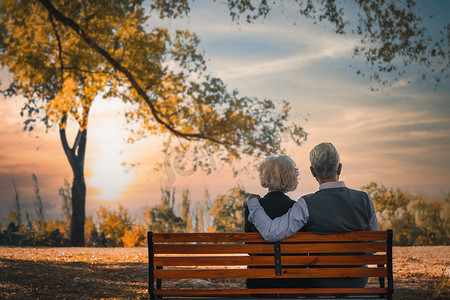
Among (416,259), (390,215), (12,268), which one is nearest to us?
(12,268)

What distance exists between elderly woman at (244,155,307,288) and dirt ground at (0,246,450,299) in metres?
3.59

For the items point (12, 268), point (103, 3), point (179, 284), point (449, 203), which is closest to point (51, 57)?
point (103, 3)

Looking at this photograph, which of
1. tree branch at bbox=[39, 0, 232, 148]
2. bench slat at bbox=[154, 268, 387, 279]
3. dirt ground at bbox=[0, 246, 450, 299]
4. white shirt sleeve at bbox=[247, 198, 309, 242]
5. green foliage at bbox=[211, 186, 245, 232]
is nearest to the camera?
white shirt sleeve at bbox=[247, 198, 309, 242]

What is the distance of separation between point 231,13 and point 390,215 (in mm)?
7335

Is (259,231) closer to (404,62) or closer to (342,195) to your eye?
(342,195)

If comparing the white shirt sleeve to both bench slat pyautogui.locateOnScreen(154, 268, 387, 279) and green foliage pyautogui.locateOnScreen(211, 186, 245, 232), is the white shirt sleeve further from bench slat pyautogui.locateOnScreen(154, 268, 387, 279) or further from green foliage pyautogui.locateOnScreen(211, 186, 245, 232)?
green foliage pyautogui.locateOnScreen(211, 186, 245, 232)

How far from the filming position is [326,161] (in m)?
3.73

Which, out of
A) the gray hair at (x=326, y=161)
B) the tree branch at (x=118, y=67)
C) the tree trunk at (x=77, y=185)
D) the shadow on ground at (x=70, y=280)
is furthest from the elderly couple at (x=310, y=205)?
the tree trunk at (x=77, y=185)

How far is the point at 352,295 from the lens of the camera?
3895 millimetres

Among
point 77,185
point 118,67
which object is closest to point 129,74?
point 118,67

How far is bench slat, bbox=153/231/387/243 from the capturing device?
12.4 feet

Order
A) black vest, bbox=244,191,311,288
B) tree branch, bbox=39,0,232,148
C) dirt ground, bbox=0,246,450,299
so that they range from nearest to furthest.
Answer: black vest, bbox=244,191,311,288, dirt ground, bbox=0,246,450,299, tree branch, bbox=39,0,232,148

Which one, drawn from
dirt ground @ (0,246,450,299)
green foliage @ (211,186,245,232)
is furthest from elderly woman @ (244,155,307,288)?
green foliage @ (211,186,245,232)

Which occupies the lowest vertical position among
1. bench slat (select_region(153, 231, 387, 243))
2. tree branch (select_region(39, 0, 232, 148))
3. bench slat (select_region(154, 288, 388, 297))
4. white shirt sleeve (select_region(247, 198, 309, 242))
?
Answer: bench slat (select_region(154, 288, 388, 297))
